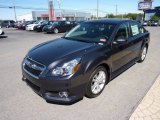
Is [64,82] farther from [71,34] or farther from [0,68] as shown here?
[0,68]

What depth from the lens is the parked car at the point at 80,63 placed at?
3143 millimetres

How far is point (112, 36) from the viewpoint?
4.14m

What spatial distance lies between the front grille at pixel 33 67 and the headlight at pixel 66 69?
0.26 metres

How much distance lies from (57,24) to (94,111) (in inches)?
723

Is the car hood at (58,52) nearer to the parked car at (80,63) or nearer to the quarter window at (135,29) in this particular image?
the parked car at (80,63)

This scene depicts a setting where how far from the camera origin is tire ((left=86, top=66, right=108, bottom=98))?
3530mm

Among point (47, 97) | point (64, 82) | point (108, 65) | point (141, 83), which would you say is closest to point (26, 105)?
point (47, 97)

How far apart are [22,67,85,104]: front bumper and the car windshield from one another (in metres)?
1.42

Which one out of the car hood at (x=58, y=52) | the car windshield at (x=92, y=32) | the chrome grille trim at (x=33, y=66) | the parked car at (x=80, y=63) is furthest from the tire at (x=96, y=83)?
the chrome grille trim at (x=33, y=66)

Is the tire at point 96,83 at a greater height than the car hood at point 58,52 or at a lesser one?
lesser

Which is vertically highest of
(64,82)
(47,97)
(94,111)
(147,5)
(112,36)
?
(147,5)

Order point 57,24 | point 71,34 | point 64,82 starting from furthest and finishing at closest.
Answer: point 57,24
point 71,34
point 64,82

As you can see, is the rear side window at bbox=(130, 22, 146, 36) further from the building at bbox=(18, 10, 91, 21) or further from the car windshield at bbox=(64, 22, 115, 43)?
the building at bbox=(18, 10, 91, 21)

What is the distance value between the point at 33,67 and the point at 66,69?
74 centimetres
